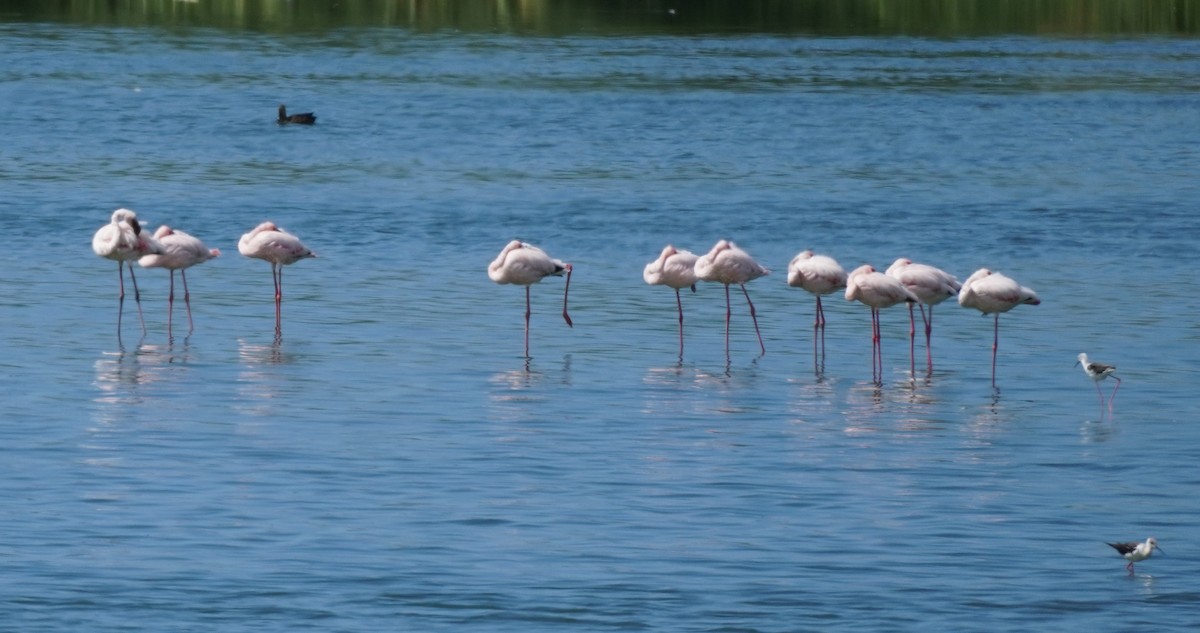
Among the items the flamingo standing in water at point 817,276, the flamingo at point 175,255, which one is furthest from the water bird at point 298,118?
the flamingo standing in water at point 817,276

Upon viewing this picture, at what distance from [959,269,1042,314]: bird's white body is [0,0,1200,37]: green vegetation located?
47.9 m

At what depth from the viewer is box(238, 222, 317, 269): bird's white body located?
18969mm

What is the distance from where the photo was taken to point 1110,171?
32531 mm

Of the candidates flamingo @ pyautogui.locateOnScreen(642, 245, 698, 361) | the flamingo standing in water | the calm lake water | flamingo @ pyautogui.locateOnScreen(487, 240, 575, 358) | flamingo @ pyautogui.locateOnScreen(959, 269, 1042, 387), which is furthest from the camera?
flamingo @ pyautogui.locateOnScreen(642, 245, 698, 361)

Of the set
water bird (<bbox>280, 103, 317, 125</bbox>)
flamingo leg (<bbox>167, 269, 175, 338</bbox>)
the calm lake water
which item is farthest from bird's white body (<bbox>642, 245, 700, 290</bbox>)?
water bird (<bbox>280, 103, 317, 125</bbox>)

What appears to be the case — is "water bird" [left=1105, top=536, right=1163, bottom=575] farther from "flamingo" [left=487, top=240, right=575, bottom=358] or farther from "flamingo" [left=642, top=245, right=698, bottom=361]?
"flamingo" [left=487, top=240, right=575, bottom=358]

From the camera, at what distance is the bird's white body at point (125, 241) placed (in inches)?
731

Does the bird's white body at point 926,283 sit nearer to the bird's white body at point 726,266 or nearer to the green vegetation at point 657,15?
the bird's white body at point 726,266

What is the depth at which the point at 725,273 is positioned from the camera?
18.0 meters

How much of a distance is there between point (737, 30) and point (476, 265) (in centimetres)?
4506

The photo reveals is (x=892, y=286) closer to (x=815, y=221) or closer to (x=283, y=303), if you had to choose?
(x=283, y=303)

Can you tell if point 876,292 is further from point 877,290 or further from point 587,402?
point 587,402

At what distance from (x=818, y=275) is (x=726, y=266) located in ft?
2.70

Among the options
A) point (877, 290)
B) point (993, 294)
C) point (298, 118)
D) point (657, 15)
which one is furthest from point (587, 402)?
point (657, 15)
